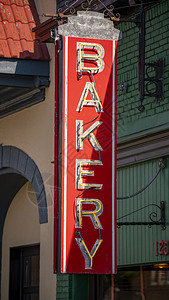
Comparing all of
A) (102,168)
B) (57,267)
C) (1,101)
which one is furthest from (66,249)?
(1,101)

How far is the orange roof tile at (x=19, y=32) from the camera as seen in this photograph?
14.1m

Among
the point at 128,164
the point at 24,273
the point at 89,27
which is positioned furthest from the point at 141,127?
the point at 24,273

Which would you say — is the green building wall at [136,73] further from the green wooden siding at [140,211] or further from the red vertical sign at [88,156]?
the red vertical sign at [88,156]

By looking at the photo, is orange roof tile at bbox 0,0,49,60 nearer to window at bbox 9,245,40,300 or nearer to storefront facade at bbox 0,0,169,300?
storefront facade at bbox 0,0,169,300

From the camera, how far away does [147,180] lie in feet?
38.7

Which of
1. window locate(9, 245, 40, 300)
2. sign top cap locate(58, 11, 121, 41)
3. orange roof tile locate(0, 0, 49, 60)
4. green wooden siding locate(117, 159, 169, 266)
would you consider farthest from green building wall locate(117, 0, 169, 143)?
window locate(9, 245, 40, 300)

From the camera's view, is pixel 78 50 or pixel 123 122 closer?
pixel 78 50

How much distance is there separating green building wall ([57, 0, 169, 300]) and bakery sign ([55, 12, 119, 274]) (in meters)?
1.00

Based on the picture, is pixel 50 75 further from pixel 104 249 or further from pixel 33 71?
pixel 104 249

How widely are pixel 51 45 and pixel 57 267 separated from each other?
5.61m

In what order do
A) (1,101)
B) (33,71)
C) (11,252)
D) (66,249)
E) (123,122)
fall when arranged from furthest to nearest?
(11,252), (1,101), (33,71), (123,122), (66,249)

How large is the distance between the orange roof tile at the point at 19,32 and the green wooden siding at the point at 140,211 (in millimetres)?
3327

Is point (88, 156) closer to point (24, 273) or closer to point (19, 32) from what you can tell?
point (19, 32)

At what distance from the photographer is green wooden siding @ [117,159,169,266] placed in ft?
37.5
